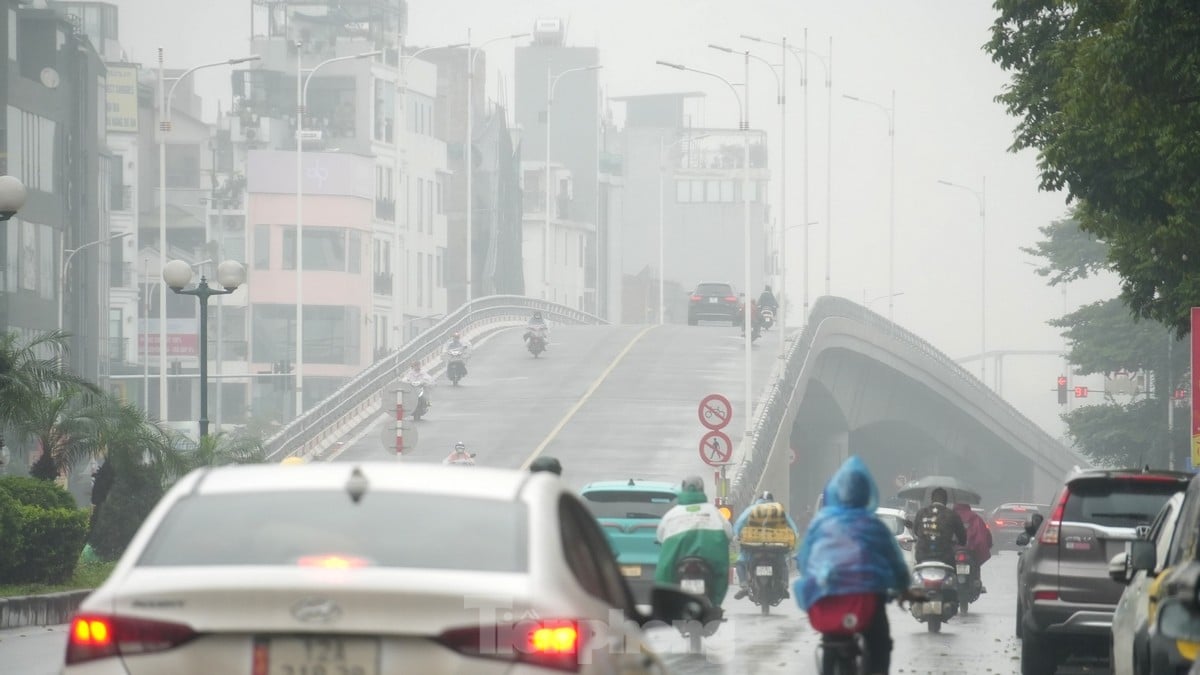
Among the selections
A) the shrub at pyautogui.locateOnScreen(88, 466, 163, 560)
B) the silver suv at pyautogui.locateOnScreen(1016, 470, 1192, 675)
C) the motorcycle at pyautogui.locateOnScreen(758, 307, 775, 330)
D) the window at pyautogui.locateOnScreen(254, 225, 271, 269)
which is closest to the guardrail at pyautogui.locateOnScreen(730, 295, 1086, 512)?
the motorcycle at pyautogui.locateOnScreen(758, 307, 775, 330)

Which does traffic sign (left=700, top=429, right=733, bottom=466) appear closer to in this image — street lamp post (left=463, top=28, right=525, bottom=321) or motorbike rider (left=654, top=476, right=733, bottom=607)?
motorbike rider (left=654, top=476, right=733, bottom=607)

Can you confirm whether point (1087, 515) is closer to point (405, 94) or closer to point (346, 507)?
point (346, 507)

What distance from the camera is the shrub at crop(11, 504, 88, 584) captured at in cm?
2667

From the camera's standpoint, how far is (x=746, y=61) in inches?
2677

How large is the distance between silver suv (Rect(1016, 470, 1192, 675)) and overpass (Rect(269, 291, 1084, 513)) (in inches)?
1370

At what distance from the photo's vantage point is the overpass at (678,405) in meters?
63.1

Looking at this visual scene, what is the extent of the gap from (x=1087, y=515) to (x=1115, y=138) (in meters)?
7.95

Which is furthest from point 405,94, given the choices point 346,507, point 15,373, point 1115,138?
point 346,507

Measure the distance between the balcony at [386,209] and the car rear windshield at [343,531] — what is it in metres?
105

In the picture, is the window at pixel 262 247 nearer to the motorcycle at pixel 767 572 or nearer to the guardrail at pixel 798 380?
the guardrail at pixel 798 380

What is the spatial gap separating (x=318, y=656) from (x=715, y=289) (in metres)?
91.5

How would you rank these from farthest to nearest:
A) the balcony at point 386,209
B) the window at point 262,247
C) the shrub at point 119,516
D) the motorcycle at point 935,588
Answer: the balcony at point 386,209 → the window at point 262,247 → the shrub at point 119,516 → the motorcycle at point 935,588

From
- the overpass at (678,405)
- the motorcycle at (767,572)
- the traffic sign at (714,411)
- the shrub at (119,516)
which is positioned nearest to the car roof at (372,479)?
the motorcycle at (767,572)

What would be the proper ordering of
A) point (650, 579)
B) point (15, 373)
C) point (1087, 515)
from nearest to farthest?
point (1087, 515)
point (650, 579)
point (15, 373)
